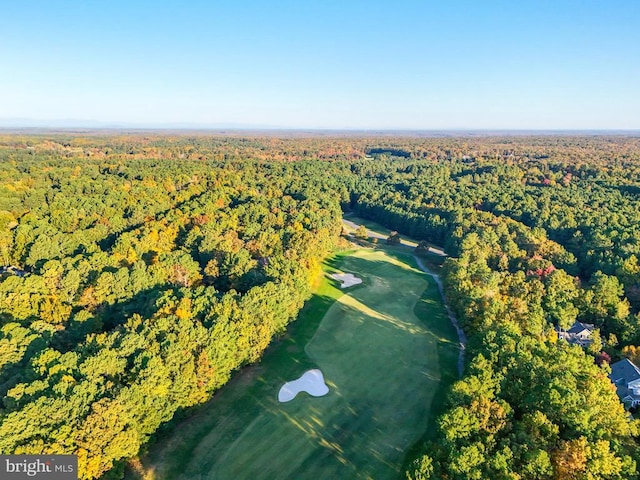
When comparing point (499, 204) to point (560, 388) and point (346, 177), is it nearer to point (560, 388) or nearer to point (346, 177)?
point (346, 177)

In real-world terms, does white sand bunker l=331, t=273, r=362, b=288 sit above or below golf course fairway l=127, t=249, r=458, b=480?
above

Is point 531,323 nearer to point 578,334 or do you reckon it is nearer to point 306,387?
point 578,334

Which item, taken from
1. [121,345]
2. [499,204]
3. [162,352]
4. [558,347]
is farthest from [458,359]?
[499,204]

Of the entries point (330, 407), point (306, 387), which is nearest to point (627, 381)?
point (330, 407)

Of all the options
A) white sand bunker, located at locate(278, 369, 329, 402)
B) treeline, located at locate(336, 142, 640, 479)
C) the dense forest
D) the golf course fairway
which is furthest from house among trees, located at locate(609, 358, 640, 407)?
white sand bunker, located at locate(278, 369, 329, 402)

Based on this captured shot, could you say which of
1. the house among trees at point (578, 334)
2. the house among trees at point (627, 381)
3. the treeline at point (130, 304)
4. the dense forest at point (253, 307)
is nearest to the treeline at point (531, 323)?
the dense forest at point (253, 307)

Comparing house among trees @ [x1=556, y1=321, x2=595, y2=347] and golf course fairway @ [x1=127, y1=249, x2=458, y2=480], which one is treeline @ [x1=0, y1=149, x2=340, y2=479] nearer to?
golf course fairway @ [x1=127, y1=249, x2=458, y2=480]
